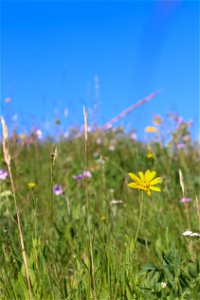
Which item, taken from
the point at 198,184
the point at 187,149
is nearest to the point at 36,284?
the point at 198,184

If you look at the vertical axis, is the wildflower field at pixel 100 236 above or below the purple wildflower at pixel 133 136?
below

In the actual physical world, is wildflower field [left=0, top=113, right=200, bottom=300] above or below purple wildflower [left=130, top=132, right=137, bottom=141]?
below

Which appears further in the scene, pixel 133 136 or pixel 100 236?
pixel 133 136

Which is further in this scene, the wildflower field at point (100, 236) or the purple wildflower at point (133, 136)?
the purple wildflower at point (133, 136)

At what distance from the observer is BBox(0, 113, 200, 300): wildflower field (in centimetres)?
162

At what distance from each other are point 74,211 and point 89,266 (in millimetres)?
1135

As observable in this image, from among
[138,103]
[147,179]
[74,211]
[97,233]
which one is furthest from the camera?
[74,211]

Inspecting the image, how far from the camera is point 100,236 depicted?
2.30 m

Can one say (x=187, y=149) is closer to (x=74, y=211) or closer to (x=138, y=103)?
(x=74, y=211)

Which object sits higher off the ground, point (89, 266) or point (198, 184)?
point (198, 184)

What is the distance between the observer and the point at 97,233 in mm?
2252

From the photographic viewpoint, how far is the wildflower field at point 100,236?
5.32ft

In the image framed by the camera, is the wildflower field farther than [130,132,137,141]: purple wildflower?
No

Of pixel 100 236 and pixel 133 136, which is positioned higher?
pixel 133 136
